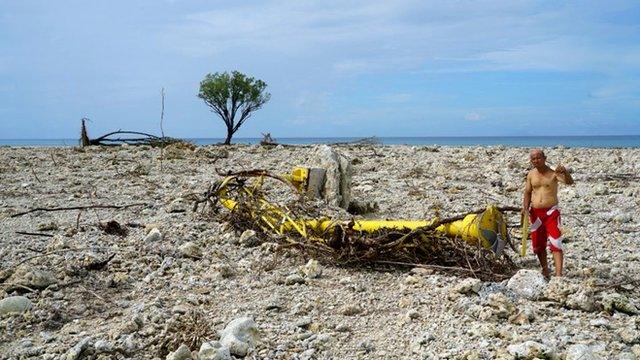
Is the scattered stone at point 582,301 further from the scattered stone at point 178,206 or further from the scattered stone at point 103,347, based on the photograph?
the scattered stone at point 178,206

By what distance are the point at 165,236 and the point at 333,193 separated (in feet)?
7.36

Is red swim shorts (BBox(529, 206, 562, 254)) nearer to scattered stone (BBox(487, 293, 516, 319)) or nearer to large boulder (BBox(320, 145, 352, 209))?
scattered stone (BBox(487, 293, 516, 319))

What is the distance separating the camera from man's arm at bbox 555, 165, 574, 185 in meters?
4.55

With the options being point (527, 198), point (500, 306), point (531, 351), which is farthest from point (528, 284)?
point (531, 351)

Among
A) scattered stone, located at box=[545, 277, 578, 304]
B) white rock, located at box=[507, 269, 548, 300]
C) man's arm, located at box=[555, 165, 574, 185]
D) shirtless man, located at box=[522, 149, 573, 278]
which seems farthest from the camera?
shirtless man, located at box=[522, 149, 573, 278]

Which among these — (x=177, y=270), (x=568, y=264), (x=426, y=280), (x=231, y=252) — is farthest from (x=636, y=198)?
(x=177, y=270)

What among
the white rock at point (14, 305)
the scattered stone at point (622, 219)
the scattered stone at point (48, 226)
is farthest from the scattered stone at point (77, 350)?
the scattered stone at point (622, 219)

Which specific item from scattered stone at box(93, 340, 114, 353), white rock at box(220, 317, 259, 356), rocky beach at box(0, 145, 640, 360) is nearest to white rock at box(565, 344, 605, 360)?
rocky beach at box(0, 145, 640, 360)

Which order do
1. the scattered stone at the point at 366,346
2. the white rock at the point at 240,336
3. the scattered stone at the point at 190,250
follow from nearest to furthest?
the white rock at the point at 240,336
the scattered stone at the point at 366,346
the scattered stone at the point at 190,250

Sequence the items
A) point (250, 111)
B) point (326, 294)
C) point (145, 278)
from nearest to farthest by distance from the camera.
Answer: point (326, 294) < point (145, 278) < point (250, 111)

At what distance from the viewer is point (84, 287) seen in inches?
171

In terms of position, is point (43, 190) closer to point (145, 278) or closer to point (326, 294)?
point (145, 278)

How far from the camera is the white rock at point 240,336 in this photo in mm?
3256

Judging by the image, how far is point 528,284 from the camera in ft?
13.3
